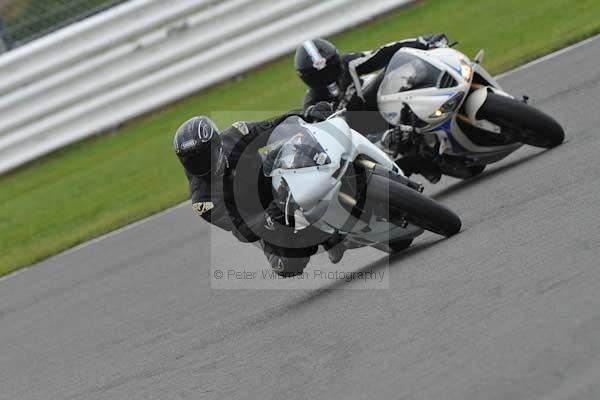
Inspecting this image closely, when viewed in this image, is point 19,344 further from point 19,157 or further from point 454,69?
point 19,157

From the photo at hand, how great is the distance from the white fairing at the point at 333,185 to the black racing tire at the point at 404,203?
0.74 ft

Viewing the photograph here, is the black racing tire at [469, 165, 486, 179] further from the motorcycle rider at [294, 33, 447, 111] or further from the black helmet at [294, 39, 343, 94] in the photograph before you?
the black helmet at [294, 39, 343, 94]

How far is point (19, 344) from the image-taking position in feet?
26.5

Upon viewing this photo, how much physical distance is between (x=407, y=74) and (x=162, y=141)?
694 centimetres

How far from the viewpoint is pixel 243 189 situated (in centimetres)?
702

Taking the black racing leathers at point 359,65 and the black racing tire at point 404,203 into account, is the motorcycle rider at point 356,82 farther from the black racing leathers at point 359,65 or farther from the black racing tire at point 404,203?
the black racing tire at point 404,203

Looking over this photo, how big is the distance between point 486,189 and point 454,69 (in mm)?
869

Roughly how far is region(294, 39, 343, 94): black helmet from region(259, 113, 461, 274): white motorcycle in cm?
118

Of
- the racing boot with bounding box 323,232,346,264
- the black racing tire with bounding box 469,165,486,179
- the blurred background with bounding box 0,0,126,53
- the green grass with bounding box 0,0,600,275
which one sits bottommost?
the green grass with bounding box 0,0,600,275

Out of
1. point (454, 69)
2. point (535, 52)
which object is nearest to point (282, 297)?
point (454, 69)

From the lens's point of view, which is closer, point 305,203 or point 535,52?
point 305,203

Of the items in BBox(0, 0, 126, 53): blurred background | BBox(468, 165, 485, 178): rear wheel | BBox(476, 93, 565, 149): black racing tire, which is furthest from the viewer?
BBox(0, 0, 126, 53): blurred background

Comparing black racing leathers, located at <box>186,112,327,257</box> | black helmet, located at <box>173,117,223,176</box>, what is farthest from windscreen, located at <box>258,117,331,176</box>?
black helmet, located at <box>173,117,223,176</box>

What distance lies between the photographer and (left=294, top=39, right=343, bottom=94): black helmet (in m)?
8.07
